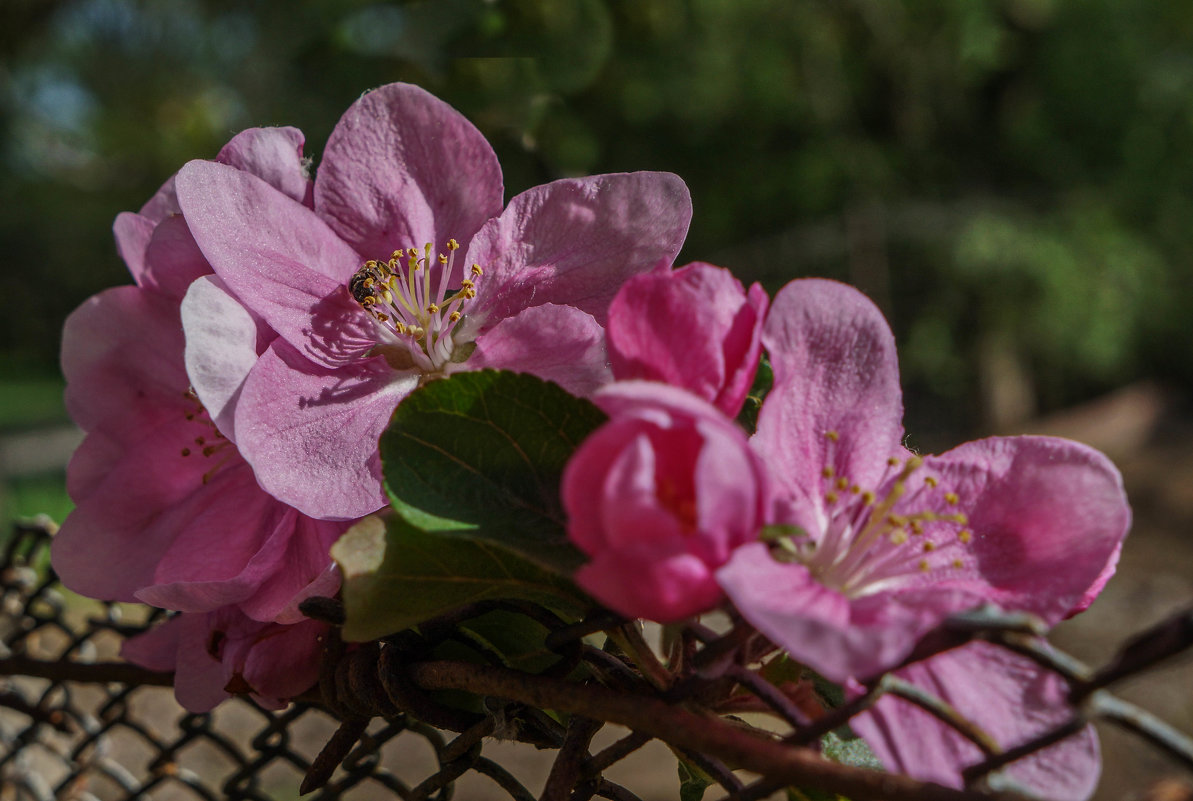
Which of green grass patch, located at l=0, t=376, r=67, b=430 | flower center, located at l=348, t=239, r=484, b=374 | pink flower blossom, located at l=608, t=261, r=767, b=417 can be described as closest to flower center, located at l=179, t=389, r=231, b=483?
flower center, located at l=348, t=239, r=484, b=374

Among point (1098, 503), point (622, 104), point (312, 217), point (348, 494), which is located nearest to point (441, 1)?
point (312, 217)

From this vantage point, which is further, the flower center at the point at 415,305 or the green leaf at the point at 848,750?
the flower center at the point at 415,305

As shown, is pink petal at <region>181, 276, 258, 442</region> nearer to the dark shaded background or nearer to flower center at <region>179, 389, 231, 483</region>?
flower center at <region>179, 389, 231, 483</region>

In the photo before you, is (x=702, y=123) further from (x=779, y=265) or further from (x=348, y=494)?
(x=348, y=494)

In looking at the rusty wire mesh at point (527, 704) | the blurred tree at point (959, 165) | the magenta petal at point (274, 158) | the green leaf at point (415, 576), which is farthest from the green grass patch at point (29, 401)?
the green leaf at point (415, 576)

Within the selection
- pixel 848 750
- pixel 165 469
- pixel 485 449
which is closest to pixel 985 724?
pixel 848 750

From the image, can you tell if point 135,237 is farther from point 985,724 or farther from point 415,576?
point 985,724

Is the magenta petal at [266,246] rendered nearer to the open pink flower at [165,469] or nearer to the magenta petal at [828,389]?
the open pink flower at [165,469]
